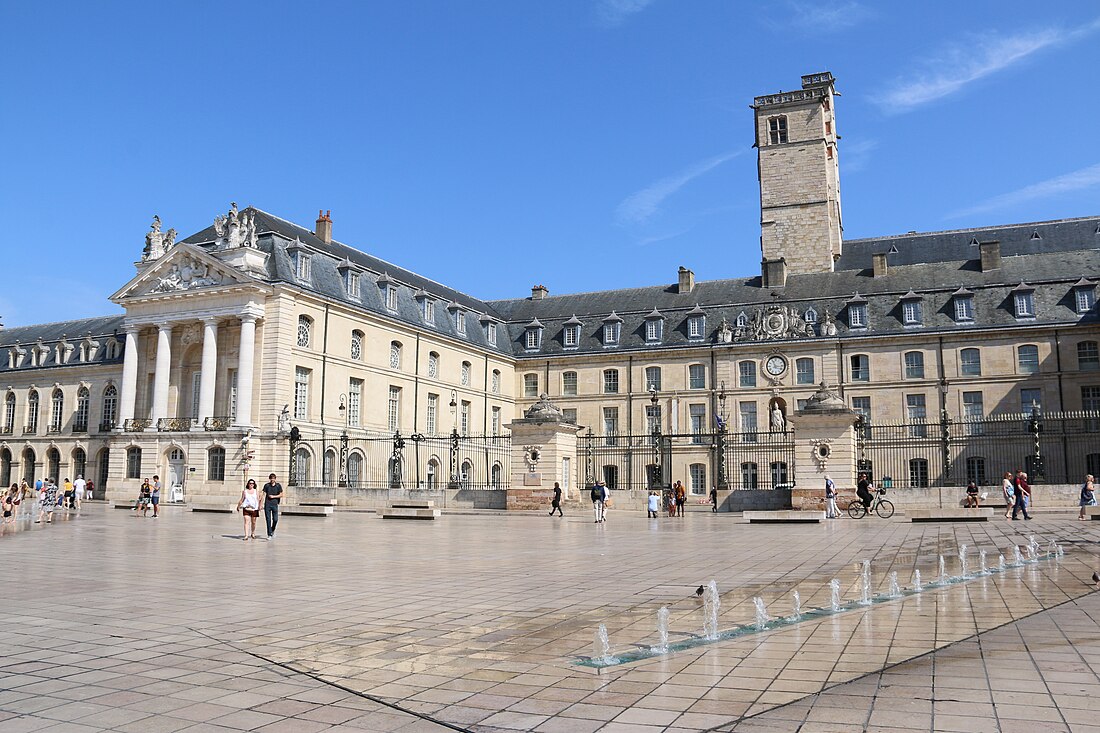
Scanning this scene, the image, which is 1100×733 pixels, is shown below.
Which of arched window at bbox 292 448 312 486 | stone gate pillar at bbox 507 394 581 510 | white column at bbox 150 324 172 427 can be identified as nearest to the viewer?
stone gate pillar at bbox 507 394 581 510

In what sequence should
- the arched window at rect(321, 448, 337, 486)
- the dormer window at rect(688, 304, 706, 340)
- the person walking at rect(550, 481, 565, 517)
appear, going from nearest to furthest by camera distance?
the person walking at rect(550, 481, 565, 517) < the arched window at rect(321, 448, 337, 486) < the dormer window at rect(688, 304, 706, 340)

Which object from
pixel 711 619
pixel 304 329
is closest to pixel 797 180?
pixel 304 329

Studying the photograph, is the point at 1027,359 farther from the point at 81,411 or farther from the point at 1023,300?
the point at 81,411

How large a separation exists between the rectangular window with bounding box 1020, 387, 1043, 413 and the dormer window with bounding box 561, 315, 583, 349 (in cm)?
2424

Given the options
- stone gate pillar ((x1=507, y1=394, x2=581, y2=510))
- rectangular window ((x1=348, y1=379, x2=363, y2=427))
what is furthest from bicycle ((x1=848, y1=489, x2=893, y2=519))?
rectangular window ((x1=348, y1=379, x2=363, y2=427))

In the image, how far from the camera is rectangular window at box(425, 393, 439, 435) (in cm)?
5003

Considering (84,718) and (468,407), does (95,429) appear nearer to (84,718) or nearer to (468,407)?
(468,407)

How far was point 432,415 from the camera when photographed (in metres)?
50.8

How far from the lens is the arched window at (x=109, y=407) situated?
52.3 meters

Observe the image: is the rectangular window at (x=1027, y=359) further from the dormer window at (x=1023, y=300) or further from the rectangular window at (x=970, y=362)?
the rectangular window at (x=970, y=362)

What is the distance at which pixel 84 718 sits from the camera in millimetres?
4953

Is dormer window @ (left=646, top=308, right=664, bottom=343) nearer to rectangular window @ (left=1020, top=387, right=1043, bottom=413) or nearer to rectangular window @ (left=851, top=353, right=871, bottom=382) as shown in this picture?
rectangular window @ (left=851, top=353, right=871, bottom=382)

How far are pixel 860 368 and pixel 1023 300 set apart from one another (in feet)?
27.9

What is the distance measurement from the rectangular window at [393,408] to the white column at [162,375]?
10.8 m
